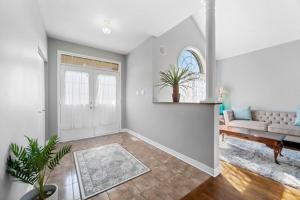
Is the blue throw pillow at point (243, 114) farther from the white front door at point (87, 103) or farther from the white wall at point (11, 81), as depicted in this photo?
the white wall at point (11, 81)

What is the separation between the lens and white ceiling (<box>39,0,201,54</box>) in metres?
2.14

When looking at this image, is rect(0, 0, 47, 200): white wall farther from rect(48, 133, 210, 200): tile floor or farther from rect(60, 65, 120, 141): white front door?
rect(60, 65, 120, 141): white front door

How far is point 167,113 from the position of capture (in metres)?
2.79

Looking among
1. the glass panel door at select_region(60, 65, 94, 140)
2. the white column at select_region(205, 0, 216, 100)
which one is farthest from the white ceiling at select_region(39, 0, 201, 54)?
the glass panel door at select_region(60, 65, 94, 140)

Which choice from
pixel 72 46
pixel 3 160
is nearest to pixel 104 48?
pixel 72 46

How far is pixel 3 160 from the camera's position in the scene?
94 centimetres

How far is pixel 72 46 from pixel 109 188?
3688 mm

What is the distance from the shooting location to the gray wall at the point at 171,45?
3.26m

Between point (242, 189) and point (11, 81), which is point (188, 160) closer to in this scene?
point (242, 189)

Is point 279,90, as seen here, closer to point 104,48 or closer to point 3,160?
point 104,48

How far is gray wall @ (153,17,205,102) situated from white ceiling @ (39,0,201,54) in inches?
18.9

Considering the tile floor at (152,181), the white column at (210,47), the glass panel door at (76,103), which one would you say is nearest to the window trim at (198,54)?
the white column at (210,47)

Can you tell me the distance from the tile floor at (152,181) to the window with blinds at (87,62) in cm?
250

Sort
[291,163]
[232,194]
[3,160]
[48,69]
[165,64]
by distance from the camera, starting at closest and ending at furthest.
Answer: [3,160], [232,194], [291,163], [48,69], [165,64]
